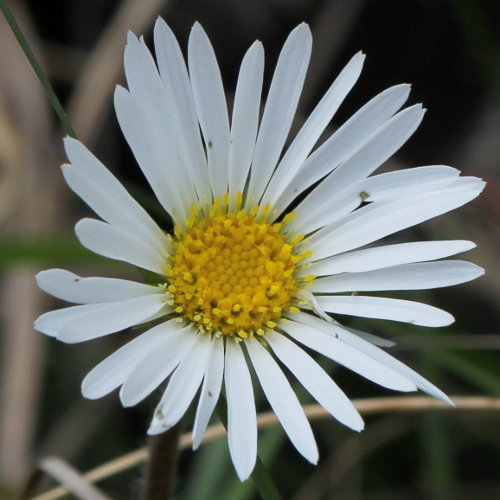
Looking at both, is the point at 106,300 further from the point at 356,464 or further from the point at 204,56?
the point at 356,464

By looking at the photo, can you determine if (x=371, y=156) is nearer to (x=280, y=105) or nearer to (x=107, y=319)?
(x=280, y=105)

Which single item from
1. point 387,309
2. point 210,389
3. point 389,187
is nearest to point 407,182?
point 389,187

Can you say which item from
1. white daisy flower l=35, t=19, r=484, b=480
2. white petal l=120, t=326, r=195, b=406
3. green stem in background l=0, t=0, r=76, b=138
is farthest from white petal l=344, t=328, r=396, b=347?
green stem in background l=0, t=0, r=76, b=138

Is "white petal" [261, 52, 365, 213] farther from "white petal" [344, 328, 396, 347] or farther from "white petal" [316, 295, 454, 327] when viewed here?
"white petal" [344, 328, 396, 347]

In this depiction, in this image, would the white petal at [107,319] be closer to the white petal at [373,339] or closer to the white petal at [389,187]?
the white petal at [373,339]

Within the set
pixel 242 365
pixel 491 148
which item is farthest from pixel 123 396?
pixel 491 148

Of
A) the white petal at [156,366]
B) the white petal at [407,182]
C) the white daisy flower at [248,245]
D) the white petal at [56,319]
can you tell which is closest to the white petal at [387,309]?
the white daisy flower at [248,245]
